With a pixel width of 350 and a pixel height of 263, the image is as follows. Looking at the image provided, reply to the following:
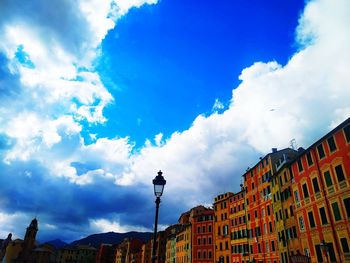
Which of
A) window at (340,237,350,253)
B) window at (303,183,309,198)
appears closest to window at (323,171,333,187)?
window at (303,183,309,198)

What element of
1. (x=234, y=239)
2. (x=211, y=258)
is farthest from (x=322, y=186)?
(x=211, y=258)

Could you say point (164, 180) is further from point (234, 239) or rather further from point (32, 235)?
point (32, 235)

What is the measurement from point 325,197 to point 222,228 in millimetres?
40673

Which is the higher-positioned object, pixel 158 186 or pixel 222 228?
pixel 222 228

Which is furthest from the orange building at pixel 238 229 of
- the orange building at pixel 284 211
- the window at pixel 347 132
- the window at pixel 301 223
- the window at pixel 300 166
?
the window at pixel 347 132

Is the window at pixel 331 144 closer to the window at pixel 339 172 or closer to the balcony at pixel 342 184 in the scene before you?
the window at pixel 339 172

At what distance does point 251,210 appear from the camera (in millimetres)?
54219

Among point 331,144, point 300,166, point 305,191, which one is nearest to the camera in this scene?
point 331,144

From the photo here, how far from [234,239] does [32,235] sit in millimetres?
112069

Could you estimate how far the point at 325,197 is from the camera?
97.8ft

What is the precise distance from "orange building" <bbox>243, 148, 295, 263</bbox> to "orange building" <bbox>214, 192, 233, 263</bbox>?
34.7 feet

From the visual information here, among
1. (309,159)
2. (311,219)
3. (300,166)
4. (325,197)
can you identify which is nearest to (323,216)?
(325,197)

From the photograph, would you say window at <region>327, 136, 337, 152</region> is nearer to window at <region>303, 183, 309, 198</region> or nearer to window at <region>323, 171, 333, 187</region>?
window at <region>323, 171, 333, 187</region>

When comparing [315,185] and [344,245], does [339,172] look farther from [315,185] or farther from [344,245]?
[344,245]
